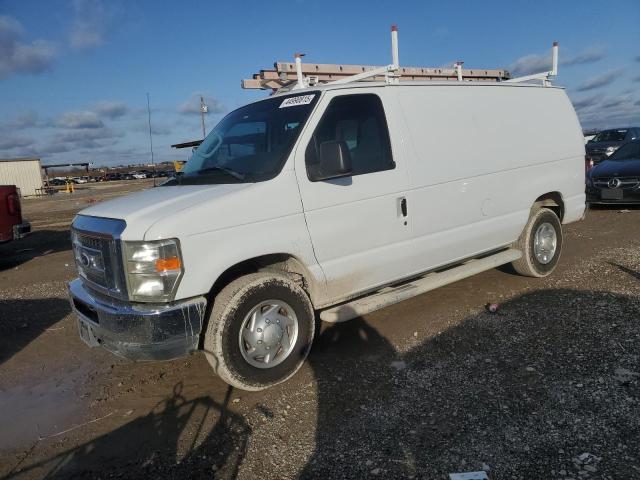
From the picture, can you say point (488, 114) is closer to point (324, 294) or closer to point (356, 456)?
point (324, 294)

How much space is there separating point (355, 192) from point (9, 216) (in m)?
7.79

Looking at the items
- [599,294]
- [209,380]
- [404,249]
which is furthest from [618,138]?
[209,380]

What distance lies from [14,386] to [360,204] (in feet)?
11.0

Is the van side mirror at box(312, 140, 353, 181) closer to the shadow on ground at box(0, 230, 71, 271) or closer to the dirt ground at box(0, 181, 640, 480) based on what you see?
the dirt ground at box(0, 181, 640, 480)

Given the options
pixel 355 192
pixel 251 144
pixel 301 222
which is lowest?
pixel 301 222

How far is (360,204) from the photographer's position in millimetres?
4031

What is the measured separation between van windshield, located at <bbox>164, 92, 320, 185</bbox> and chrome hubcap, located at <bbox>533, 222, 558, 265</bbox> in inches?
136

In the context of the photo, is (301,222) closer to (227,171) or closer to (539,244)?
(227,171)

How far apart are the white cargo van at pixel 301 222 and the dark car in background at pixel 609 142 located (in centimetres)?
1357

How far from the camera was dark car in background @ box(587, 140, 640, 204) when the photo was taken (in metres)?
10.2

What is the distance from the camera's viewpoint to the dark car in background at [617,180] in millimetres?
10242

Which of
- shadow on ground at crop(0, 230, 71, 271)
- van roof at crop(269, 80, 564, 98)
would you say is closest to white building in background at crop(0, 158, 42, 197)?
shadow on ground at crop(0, 230, 71, 271)

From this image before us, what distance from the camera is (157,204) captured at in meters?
3.49

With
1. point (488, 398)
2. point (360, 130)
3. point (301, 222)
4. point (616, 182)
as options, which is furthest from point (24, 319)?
point (616, 182)
